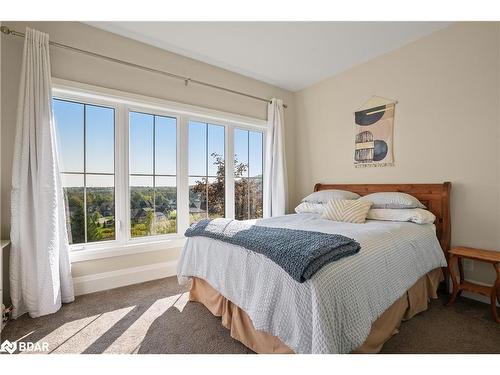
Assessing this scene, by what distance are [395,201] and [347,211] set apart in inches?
18.9

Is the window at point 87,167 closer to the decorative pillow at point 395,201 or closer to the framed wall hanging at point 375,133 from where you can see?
the decorative pillow at point 395,201

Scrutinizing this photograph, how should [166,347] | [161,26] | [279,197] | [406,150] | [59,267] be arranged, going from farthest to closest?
[279,197]
[406,150]
[161,26]
[59,267]
[166,347]

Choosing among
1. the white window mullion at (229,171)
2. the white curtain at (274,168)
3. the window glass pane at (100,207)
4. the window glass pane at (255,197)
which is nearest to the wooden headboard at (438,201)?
the white curtain at (274,168)

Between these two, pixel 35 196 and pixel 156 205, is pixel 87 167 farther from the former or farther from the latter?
pixel 156 205

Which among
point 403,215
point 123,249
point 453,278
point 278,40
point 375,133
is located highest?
point 278,40

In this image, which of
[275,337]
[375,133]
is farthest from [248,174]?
[275,337]

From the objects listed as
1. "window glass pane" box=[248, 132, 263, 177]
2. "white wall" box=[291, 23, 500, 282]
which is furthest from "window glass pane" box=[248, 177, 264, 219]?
"white wall" box=[291, 23, 500, 282]

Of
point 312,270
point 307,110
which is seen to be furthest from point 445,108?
point 312,270

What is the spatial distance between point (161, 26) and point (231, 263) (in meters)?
2.29

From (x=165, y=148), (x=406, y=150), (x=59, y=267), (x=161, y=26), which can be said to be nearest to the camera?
(x=59, y=267)

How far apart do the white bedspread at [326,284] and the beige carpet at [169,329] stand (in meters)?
0.32

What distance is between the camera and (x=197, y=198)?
127 inches
